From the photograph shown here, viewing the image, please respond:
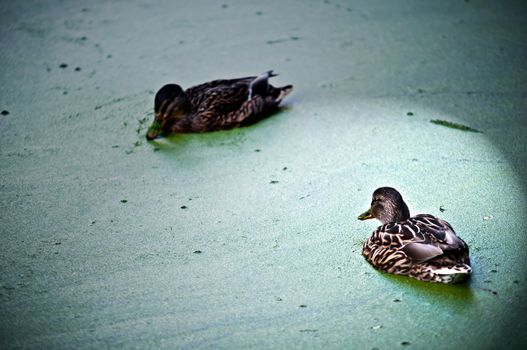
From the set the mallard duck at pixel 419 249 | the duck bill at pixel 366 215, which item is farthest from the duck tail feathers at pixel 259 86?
the mallard duck at pixel 419 249

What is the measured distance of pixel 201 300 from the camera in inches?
101

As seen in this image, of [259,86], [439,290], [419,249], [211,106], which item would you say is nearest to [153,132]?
[211,106]

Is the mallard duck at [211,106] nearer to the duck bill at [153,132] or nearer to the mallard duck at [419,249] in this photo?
the duck bill at [153,132]

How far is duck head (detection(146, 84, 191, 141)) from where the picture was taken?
3.79 metres

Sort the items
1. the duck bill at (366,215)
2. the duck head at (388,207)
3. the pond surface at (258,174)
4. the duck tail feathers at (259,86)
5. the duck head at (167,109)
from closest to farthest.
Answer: the pond surface at (258,174) → the duck head at (388,207) → the duck bill at (366,215) → the duck head at (167,109) → the duck tail feathers at (259,86)

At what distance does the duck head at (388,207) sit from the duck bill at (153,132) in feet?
4.76

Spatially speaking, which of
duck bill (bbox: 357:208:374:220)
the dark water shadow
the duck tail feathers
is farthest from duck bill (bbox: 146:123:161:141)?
the dark water shadow

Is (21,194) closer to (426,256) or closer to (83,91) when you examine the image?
(83,91)

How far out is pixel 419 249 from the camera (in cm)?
258

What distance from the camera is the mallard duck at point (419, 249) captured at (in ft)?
8.34

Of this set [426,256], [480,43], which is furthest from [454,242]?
[480,43]

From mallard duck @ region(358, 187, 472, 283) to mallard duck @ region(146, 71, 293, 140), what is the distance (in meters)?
1.37

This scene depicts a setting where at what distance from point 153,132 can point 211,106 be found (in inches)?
14.6

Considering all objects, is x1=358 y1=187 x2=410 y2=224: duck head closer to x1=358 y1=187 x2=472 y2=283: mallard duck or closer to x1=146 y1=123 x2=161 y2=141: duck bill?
x1=358 y1=187 x2=472 y2=283: mallard duck
